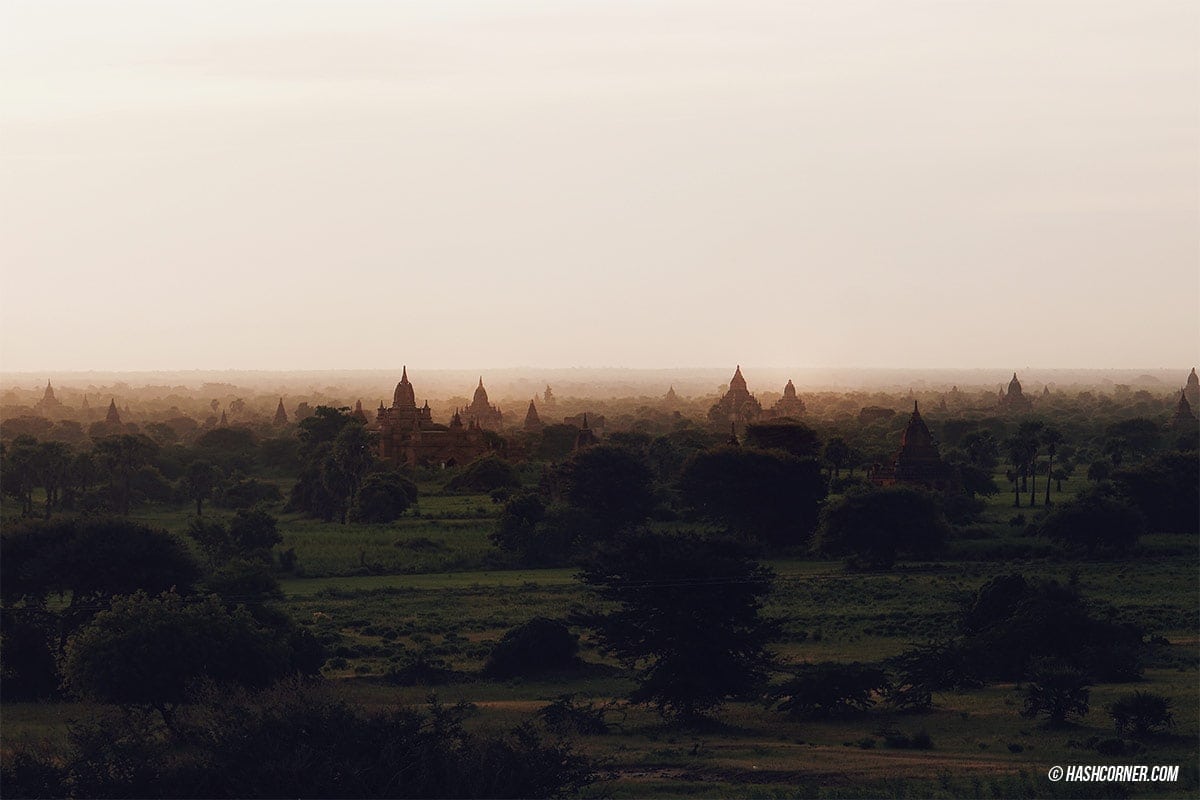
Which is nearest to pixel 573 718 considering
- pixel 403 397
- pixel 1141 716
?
pixel 1141 716

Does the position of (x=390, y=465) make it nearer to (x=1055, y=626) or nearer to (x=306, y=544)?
(x=306, y=544)

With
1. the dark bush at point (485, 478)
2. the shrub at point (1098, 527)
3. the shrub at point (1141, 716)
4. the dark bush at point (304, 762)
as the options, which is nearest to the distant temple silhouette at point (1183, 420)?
the dark bush at point (485, 478)

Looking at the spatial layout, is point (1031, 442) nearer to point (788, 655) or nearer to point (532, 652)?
point (788, 655)

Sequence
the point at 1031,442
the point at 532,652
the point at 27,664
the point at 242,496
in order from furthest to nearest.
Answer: the point at 242,496 → the point at 1031,442 → the point at 532,652 → the point at 27,664

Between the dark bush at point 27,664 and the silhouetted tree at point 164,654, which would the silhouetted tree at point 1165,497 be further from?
the dark bush at point 27,664

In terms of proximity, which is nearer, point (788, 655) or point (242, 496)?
point (788, 655)

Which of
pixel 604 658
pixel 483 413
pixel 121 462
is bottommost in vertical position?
pixel 604 658
